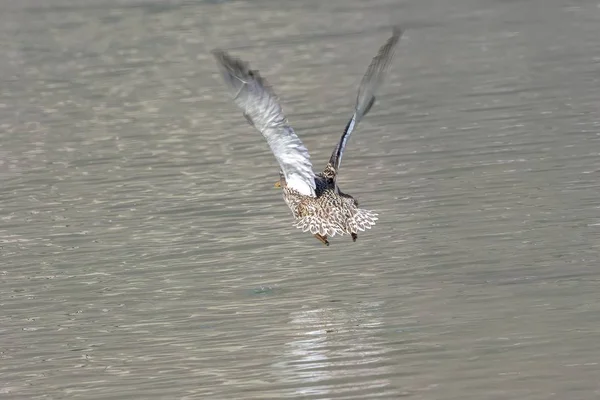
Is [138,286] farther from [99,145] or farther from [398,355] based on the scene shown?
[99,145]

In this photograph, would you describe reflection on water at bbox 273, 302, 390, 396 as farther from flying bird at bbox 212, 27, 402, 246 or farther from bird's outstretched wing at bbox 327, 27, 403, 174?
bird's outstretched wing at bbox 327, 27, 403, 174

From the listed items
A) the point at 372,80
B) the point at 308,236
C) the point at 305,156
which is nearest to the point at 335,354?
the point at 305,156

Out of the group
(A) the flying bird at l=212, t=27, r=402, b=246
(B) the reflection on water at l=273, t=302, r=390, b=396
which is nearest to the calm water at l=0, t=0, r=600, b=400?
(B) the reflection on water at l=273, t=302, r=390, b=396

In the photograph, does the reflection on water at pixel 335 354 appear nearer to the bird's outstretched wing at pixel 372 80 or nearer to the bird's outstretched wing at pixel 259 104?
the bird's outstretched wing at pixel 259 104

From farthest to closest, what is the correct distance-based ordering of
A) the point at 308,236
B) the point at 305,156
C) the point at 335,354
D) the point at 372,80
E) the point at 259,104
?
the point at 308,236 < the point at 372,80 < the point at 305,156 < the point at 259,104 < the point at 335,354

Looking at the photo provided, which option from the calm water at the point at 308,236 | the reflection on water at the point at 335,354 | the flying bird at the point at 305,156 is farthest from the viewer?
the flying bird at the point at 305,156

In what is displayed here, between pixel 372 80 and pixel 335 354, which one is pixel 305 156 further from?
pixel 335 354

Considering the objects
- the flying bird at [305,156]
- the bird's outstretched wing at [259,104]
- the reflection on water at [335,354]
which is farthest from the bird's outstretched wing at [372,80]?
the reflection on water at [335,354]

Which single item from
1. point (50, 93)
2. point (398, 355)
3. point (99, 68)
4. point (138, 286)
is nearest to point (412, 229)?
point (138, 286)
